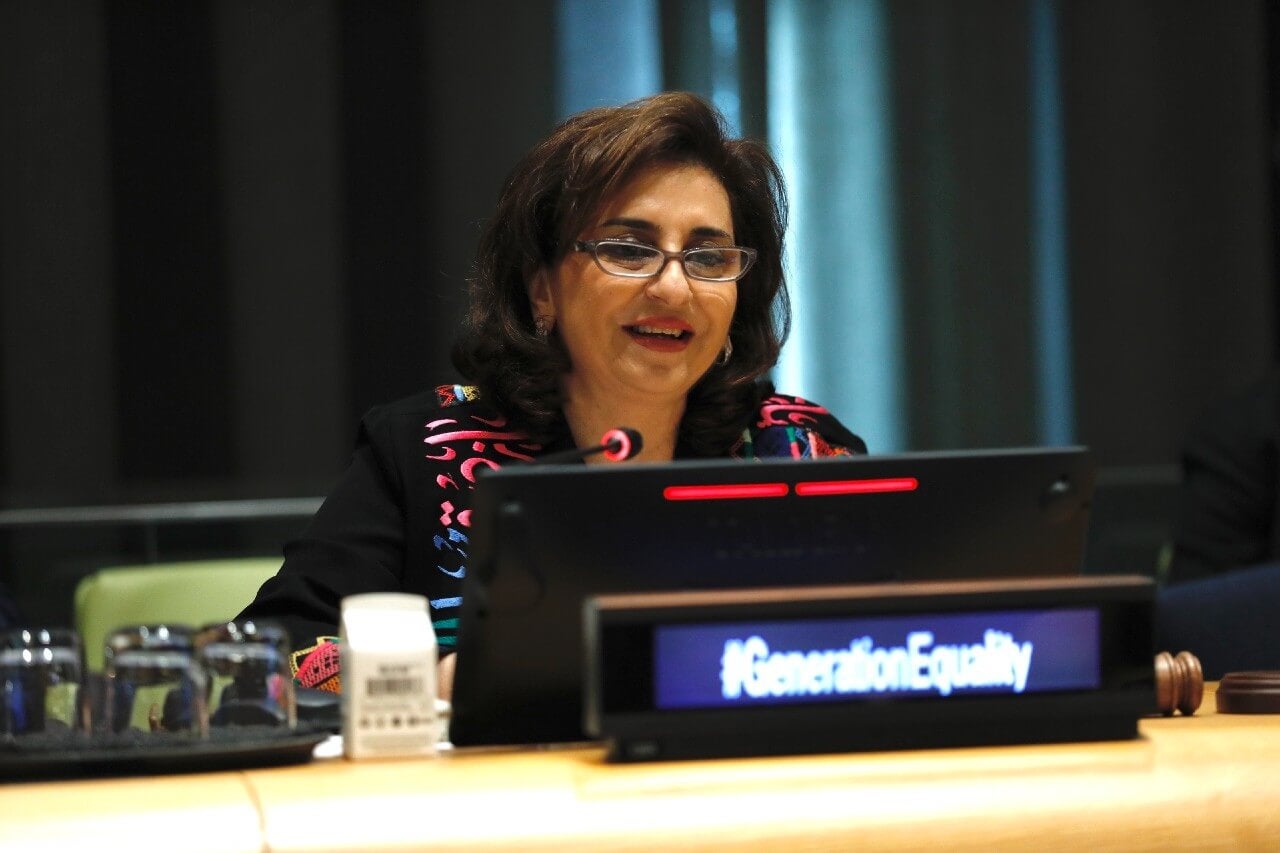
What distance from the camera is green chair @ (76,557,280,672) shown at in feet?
7.61

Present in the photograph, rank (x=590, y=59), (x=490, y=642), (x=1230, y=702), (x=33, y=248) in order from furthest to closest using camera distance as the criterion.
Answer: (x=590, y=59), (x=33, y=248), (x=1230, y=702), (x=490, y=642)

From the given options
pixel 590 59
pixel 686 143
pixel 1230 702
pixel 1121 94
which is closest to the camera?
pixel 1230 702

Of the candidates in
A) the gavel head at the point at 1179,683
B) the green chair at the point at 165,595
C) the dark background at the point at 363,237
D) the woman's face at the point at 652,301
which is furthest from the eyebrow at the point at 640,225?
the dark background at the point at 363,237

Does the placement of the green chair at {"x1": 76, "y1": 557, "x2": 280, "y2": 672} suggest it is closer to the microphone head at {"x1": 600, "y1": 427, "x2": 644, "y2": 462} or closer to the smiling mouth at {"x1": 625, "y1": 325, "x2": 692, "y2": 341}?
the smiling mouth at {"x1": 625, "y1": 325, "x2": 692, "y2": 341}

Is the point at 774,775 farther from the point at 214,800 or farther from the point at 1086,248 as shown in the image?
the point at 1086,248

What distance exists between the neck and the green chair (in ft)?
1.90

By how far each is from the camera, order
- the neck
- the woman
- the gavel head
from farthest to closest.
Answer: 1. the neck
2. the woman
3. the gavel head

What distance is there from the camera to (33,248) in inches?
143

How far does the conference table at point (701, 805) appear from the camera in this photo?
888 mm

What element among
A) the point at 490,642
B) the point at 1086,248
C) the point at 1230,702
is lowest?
the point at 1230,702

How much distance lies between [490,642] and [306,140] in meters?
2.84

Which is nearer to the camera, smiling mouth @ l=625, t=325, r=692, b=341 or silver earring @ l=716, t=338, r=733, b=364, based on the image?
smiling mouth @ l=625, t=325, r=692, b=341

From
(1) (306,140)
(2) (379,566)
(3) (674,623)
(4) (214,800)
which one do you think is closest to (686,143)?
(2) (379,566)

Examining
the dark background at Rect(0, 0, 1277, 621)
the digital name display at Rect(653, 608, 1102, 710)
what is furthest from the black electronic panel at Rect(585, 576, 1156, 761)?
the dark background at Rect(0, 0, 1277, 621)
